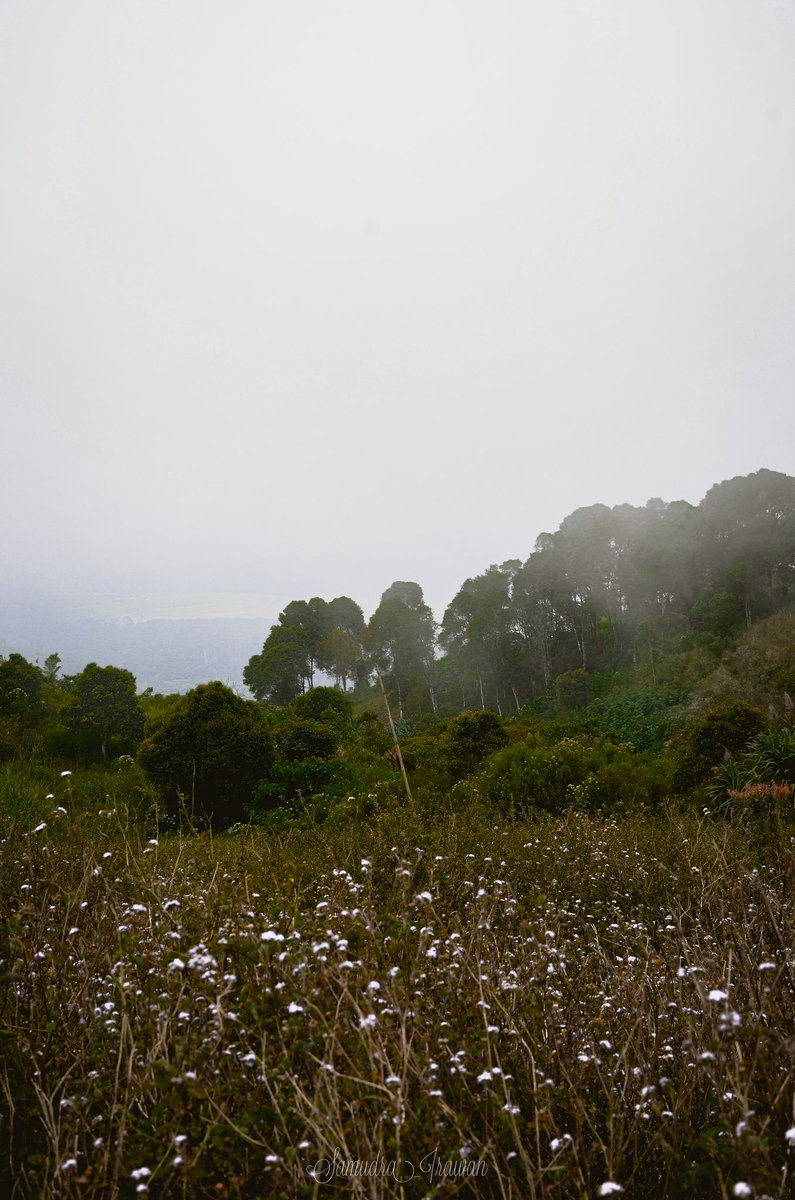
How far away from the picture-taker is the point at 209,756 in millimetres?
12859

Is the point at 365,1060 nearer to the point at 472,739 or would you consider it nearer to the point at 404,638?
the point at 472,739

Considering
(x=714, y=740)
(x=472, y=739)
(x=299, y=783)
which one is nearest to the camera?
(x=714, y=740)

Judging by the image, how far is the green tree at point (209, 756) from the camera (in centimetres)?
1274

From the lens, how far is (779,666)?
19312 mm

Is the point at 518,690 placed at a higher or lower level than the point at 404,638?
lower

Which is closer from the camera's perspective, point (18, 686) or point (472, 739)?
point (472, 739)

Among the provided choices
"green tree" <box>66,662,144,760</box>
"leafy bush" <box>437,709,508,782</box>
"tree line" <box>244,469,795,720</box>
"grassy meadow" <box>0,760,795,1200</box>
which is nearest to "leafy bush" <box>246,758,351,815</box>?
"leafy bush" <box>437,709,508,782</box>

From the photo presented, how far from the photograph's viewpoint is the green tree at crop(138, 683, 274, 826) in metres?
12.7

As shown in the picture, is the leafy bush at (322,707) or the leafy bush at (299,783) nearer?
the leafy bush at (299,783)

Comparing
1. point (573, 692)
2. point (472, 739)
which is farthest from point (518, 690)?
point (472, 739)

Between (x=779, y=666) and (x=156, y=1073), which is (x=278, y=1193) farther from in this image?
(x=779, y=666)

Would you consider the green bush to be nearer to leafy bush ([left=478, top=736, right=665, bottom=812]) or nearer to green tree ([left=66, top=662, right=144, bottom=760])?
leafy bush ([left=478, top=736, right=665, bottom=812])

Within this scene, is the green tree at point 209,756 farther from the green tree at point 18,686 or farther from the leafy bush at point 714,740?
the leafy bush at point 714,740

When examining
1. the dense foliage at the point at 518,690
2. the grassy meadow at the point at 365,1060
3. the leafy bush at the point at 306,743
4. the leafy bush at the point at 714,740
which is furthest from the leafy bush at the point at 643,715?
the grassy meadow at the point at 365,1060
